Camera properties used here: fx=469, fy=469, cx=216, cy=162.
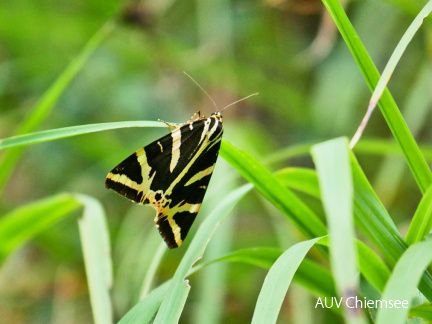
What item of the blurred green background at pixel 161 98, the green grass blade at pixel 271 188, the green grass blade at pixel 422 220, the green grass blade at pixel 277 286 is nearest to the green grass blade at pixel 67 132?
the green grass blade at pixel 271 188

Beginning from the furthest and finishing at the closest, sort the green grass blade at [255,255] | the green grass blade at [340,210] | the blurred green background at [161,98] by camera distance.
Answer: the blurred green background at [161,98]
the green grass blade at [255,255]
the green grass blade at [340,210]

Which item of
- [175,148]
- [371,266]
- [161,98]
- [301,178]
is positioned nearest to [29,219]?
[175,148]

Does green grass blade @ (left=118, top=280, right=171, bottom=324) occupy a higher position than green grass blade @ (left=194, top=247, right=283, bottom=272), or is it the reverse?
green grass blade @ (left=194, top=247, right=283, bottom=272)

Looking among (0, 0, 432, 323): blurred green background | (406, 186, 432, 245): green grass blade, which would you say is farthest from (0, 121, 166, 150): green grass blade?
(0, 0, 432, 323): blurred green background

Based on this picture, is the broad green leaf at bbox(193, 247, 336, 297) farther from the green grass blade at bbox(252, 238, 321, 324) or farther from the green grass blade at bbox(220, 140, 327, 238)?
the green grass blade at bbox(252, 238, 321, 324)

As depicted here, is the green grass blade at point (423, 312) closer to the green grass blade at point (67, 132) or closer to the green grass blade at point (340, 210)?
the green grass blade at point (340, 210)
